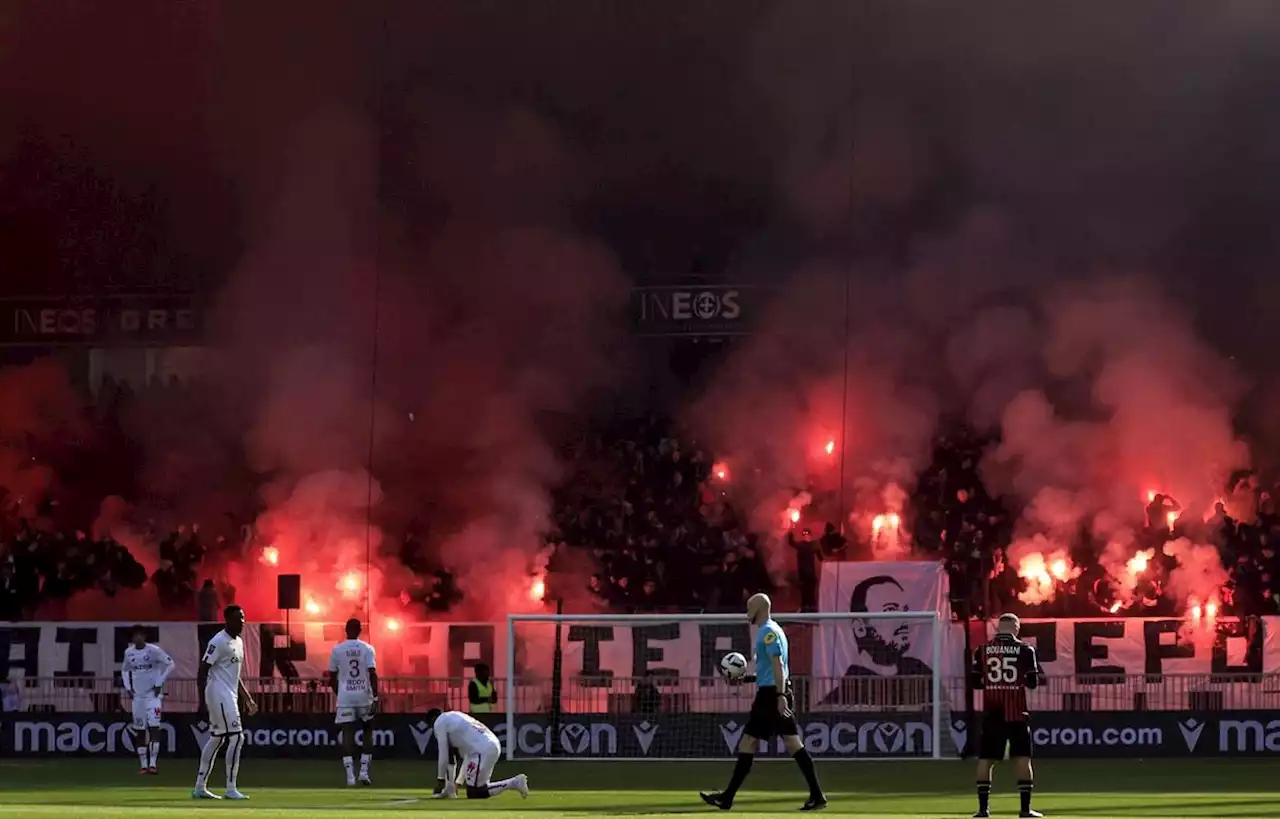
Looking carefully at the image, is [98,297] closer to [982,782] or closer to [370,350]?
[370,350]

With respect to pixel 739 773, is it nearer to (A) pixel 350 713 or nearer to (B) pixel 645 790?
(B) pixel 645 790

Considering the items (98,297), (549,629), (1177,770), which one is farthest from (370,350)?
(1177,770)

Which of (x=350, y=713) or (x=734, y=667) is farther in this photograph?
(x=350, y=713)

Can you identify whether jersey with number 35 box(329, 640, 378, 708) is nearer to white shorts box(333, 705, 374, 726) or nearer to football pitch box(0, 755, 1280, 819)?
white shorts box(333, 705, 374, 726)

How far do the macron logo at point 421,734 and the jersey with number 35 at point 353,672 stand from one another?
5.23 m

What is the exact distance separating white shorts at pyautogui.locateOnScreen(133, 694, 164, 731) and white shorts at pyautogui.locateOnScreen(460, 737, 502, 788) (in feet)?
28.6

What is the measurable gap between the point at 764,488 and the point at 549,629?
29.4ft

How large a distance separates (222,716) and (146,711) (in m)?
6.70

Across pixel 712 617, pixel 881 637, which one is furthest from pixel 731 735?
pixel 881 637

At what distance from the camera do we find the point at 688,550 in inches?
1478

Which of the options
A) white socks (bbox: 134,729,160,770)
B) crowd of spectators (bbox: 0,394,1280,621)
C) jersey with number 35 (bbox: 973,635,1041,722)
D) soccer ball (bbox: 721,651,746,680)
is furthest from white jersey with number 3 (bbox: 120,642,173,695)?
jersey with number 35 (bbox: 973,635,1041,722)

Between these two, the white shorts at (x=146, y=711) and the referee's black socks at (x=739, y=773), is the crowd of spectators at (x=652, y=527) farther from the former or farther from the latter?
the referee's black socks at (x=739, y=773)

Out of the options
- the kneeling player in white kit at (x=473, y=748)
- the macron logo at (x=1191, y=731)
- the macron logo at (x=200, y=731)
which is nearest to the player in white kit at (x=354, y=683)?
the kneeling player in white kit at (x=473, y=748)

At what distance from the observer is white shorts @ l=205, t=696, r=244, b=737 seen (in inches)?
838
